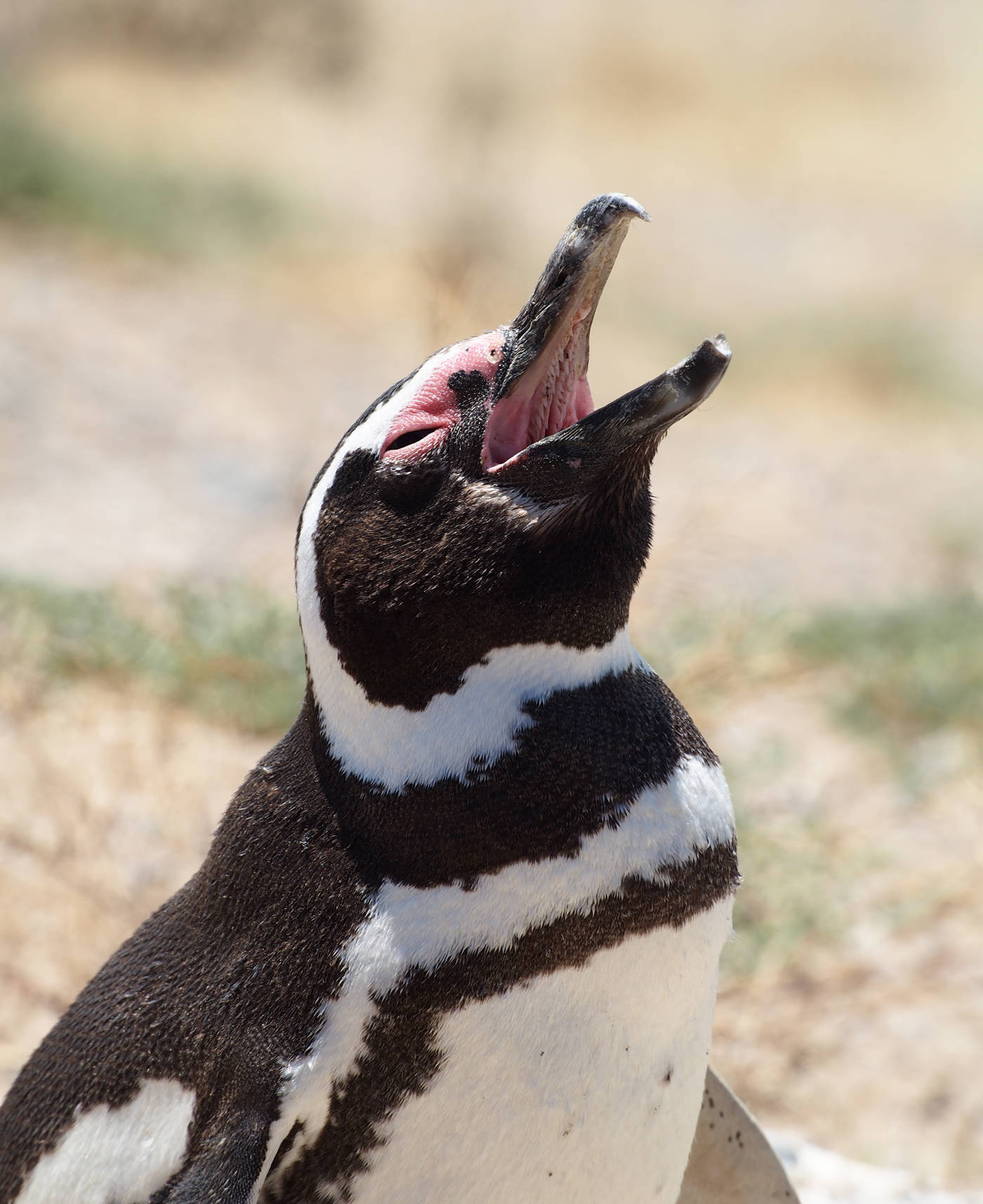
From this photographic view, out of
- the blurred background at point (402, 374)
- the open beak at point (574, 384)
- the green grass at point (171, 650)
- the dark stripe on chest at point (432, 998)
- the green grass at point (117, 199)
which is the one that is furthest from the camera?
the green grass at point (117, 199)

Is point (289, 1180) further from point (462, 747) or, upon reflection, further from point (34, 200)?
point (34, 200)

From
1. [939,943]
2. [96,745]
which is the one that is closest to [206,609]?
[96,745]

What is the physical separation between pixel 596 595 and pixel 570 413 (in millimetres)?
222

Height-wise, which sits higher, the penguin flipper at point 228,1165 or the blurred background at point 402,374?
the penguin flipper at point 228,1165

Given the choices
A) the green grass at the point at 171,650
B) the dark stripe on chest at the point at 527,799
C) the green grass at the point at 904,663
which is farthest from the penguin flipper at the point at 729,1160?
the green grass at the point at 904,663

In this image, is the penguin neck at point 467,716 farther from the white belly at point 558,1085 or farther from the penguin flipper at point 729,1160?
the penguin flipper at point 729,1160

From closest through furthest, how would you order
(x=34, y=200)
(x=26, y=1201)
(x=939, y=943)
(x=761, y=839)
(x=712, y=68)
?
(x=26, y=1201)
(x=939, y=943)
(x=761, y=839)
(x=34, y=200)
(x=712, y=68)

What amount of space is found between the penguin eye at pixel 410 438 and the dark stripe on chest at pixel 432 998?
578 millimetres

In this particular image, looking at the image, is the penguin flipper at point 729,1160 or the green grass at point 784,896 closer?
the penguin flipper at point 729,1160

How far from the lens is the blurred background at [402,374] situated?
3475 mm

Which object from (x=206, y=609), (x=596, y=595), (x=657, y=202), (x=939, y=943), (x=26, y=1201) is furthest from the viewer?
(x=657, y=202)

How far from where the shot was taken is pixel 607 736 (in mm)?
1547

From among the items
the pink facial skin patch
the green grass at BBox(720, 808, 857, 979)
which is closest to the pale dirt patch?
the green grass at BBox(720, 808, 857, 979)

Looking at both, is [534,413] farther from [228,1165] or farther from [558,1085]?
[228,1165]
